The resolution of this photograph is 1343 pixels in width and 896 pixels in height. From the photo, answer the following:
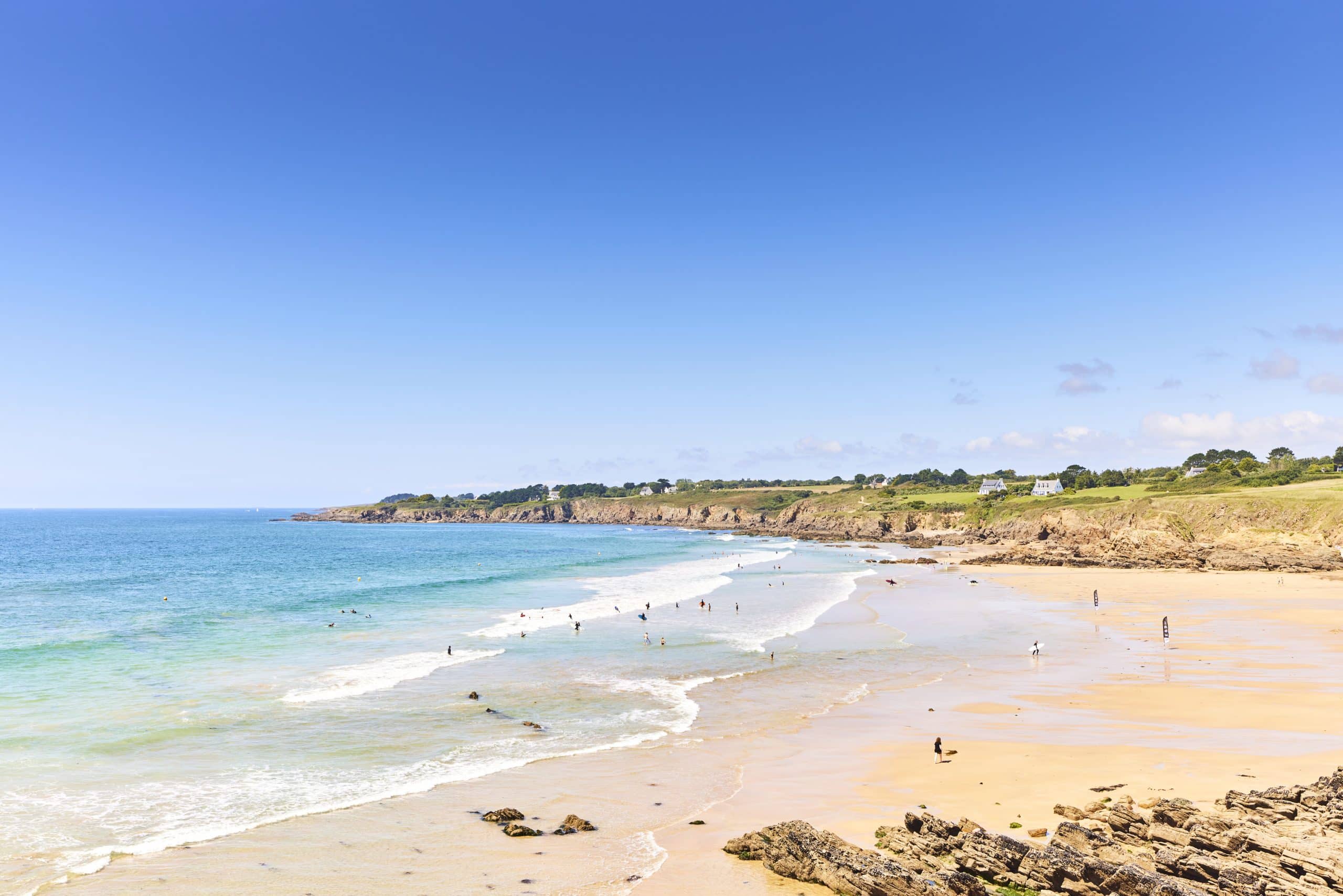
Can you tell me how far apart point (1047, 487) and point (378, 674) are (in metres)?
143

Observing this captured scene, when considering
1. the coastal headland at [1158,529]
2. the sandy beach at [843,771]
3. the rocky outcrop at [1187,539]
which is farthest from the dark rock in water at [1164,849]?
the coastal headland at [1158,529]

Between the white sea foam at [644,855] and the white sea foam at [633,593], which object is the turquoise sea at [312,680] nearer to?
the white sea foam at [633,593]

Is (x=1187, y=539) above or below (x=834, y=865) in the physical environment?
above

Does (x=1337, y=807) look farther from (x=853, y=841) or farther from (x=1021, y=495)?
(x=1021, y=495)

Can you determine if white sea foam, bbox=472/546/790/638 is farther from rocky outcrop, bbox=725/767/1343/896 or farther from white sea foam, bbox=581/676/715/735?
rocky outcrop, bbox=725/767/1343/896

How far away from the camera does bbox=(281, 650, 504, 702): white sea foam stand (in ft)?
104

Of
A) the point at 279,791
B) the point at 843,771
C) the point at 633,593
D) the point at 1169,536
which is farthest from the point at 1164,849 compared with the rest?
the point at 1169,536

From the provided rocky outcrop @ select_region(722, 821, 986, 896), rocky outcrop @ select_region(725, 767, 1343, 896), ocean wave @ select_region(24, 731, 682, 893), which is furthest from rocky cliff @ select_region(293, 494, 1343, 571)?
rocky outcrop @ select_region(722, 821, 986, 896)

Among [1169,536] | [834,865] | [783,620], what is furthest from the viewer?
[1169,536]

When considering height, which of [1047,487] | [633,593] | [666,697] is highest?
[1047,487]

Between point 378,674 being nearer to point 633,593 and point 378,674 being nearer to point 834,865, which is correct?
point 834,865

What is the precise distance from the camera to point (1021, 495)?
143m

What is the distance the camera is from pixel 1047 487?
486 feet

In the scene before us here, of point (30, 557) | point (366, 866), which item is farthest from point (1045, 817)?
point (30, 557)
